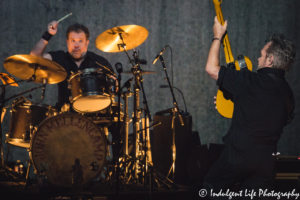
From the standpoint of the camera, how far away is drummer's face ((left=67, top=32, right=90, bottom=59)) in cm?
406

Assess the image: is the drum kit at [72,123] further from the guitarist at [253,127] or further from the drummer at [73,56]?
the guitarist at [253,127]

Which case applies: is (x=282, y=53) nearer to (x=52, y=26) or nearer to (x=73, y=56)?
(x=52, y=26)

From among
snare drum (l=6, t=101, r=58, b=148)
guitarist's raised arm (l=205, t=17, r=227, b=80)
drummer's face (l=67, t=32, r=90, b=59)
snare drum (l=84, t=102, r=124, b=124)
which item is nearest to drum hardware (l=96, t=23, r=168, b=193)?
snare drum (l=84, t=102, r=124, b=124)

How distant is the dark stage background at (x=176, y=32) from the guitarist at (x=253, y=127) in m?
3.12

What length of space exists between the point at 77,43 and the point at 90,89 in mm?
968

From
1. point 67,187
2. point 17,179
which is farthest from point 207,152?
point 17,179

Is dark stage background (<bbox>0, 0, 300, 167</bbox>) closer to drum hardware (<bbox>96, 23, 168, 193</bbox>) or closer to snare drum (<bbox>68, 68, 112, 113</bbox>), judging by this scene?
drum hardware (<bbox>96, 23, 168, 193</bbox>)

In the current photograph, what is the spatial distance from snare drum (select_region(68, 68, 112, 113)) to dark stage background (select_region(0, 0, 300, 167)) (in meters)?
1.66

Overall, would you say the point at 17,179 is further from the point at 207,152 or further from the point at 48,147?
the point at 207,152

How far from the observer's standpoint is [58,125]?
353cm

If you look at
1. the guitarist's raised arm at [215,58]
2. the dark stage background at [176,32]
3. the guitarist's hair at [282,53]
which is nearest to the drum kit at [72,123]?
the guitarist's raised arm at [215,58]

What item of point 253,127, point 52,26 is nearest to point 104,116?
point 52,26

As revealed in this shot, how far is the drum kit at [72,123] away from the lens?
11.3ft

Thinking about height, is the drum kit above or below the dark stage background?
below
